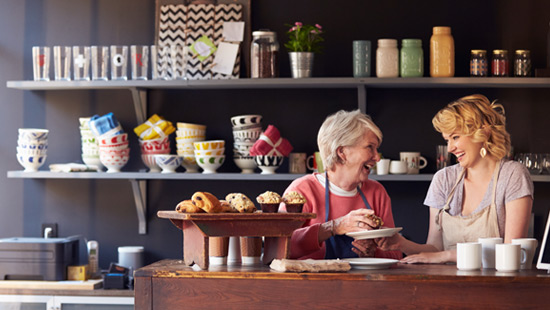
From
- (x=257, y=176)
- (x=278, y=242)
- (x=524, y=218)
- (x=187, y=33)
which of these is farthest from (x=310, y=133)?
(x=278, y=242)

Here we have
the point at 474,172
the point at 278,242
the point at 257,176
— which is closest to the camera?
the point at 278,242

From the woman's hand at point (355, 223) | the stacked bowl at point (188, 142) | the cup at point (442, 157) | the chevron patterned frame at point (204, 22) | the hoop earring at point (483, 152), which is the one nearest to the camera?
the woman's hand at point (355, 223)

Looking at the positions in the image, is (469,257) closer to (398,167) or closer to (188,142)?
(398,167)

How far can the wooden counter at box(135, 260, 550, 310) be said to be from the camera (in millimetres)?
1867

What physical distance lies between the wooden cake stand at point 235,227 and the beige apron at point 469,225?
0.86 metres

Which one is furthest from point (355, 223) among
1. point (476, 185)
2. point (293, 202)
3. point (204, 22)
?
point (204, 22)

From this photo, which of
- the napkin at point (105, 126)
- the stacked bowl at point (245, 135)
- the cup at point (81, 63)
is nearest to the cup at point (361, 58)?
the stacked bowl at point (245, 135)

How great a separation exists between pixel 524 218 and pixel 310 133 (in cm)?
157

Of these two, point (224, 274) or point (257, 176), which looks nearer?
point (224, 274)

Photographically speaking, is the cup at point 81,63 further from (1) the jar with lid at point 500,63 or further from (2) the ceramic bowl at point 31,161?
(1) the jar with lid at point 500,63

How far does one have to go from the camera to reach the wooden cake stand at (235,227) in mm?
1996

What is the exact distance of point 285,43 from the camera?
3900mm

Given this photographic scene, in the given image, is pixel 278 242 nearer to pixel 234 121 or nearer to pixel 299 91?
pixel 234 121

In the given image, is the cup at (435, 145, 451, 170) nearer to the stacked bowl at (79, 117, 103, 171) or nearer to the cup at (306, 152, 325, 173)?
the cup at (306, 152, 325, 173)
